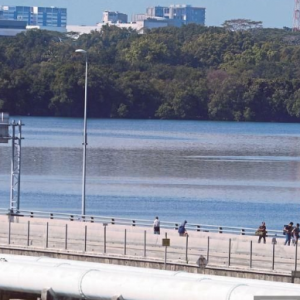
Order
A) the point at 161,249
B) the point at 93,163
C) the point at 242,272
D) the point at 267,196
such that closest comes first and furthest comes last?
1. the point at 242,272
2. the point at 161,249
3. the point at 267,196
4. the point at 93,163

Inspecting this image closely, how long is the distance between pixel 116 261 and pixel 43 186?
5390cm

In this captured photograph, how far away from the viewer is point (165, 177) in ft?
340

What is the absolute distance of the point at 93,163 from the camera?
116m

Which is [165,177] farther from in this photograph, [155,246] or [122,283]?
[122,283]

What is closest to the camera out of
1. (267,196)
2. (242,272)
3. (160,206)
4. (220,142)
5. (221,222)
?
(242,272)

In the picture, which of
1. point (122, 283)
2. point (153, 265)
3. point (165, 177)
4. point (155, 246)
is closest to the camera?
point (122, 283)

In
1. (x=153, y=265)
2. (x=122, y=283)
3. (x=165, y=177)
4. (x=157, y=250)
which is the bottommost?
(x=165, y=177)

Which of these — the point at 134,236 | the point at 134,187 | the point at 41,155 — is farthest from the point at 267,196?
the point at 134,236

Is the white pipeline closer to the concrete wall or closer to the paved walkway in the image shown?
the concrete wall

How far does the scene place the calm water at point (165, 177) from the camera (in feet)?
257

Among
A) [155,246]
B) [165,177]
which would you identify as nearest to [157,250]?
[155,246]

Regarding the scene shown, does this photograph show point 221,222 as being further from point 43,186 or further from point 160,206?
point 43,186

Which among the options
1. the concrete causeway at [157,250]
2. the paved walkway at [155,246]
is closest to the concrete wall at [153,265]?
the concrete causeway at [157,250]

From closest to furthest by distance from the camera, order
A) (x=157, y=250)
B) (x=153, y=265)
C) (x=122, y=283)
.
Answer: (x=122, y=283) < (x=153, y=265) < (x=157, y=250)
